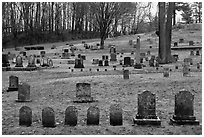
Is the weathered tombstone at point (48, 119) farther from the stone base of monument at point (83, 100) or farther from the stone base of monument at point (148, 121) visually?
the stone base of monument at point (83, 100)

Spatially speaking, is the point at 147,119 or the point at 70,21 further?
the point at 70,21

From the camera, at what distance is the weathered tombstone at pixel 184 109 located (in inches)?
388

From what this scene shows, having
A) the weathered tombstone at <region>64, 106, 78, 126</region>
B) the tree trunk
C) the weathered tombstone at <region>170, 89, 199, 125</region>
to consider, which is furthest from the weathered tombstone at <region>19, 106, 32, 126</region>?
the tree trunk

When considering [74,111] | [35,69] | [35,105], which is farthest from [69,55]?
[74,111]

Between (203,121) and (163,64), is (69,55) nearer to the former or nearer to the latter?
(163,64)

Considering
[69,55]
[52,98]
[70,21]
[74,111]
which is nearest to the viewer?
[74,111]

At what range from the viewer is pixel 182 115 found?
32.6 feet

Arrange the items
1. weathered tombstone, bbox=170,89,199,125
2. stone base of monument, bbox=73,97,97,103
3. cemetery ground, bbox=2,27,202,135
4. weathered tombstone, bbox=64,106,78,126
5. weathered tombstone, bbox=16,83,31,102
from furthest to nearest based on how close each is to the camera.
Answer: weathered tombstone, bbox=16,83,31,102 < stone base of monument, bbox=73,97,97,103 < weathered tombstone, bbox=170,89,199,125 < weathered tombstone, bbox=64,106,78,126 < cemetery ground, bbox=2,27,202,135

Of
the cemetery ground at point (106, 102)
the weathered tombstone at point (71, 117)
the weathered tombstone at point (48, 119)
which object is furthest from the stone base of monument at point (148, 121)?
the weathered tombstone at point (48, 119)

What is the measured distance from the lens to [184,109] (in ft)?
32.7

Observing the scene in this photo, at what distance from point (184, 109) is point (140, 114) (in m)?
1.11

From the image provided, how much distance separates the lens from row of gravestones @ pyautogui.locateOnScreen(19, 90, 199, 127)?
9.60 metres

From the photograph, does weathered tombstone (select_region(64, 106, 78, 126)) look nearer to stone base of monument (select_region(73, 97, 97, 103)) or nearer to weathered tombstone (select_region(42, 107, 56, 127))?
weathered tombstone (select_region(42, 107, 56, 127))

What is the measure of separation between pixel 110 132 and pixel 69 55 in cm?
3167
